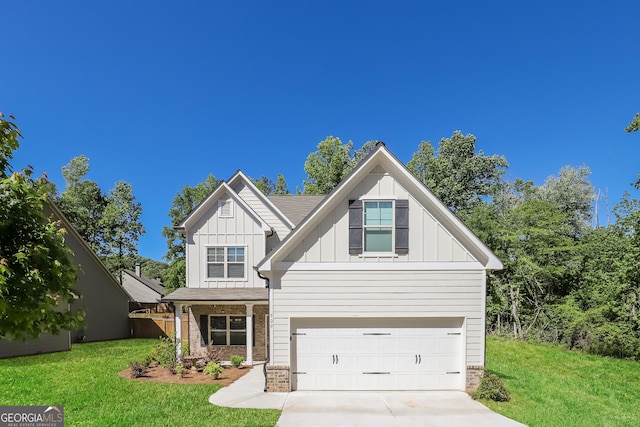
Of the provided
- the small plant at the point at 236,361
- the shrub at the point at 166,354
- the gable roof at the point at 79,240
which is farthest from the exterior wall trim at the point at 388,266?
the gable roof at the point at 79,240

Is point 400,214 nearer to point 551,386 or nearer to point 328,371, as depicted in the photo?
point 328,371

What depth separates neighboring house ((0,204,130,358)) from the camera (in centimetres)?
1644

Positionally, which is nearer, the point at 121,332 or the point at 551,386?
the point at 551,386

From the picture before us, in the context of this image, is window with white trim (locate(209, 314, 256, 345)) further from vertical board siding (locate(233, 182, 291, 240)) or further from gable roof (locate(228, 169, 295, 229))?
gable roof (locate(228, 169, 295, 229))

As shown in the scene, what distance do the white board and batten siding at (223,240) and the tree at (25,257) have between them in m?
9.42

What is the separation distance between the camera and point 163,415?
734 centimetres

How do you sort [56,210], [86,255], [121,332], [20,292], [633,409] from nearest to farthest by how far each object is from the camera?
[20,292], [633,409], [56,210], [86,255], [121,332]

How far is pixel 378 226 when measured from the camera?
30.6 feet

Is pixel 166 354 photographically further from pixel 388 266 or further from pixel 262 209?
pixel 388 266

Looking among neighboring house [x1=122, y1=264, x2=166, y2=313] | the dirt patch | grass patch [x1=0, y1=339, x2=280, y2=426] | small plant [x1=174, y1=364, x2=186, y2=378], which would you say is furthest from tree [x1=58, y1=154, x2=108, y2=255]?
small plant [x1=174, y1=364, x2=186, y2=378]

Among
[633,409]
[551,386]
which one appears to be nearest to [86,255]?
[551,386]

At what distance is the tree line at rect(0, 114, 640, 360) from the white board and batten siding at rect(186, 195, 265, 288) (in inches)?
55.8

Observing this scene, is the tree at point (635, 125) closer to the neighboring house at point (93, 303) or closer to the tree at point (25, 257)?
the tree at point (25, 257)

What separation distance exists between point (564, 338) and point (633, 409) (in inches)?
515
